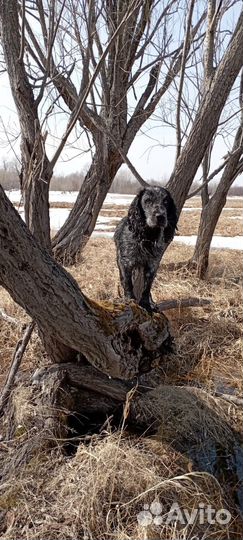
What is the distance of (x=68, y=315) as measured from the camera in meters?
2.47

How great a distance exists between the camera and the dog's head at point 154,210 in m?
3.24

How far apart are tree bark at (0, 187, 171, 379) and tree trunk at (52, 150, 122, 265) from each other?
314 centimetres

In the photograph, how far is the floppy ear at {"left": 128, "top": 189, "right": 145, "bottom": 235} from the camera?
11.0ft

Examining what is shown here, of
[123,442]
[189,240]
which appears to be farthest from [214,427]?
[189,240]

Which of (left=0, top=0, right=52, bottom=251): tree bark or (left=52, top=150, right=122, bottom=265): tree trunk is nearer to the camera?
(left=0, top=0, right=52, bottom=251): tree bark

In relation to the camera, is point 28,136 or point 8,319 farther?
point 8,319

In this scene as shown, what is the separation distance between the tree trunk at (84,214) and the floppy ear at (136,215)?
2.76 meters

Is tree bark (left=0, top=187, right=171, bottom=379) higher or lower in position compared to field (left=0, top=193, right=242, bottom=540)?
higher

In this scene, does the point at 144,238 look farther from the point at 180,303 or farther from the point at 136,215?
the point at 180,303

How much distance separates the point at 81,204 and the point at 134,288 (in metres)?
2.97

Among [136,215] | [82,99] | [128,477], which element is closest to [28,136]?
[82,99]

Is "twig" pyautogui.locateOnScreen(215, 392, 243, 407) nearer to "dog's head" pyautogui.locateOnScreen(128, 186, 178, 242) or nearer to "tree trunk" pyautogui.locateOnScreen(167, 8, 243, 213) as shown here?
"dog's head" pyautogui.locateOnScreen(128, 186, 178, 242)

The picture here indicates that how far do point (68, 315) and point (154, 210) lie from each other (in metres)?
1.16

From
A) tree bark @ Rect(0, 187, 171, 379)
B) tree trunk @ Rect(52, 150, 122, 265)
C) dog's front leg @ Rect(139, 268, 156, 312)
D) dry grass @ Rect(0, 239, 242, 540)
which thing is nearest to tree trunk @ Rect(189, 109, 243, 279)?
tree trunk @ Rect(52, 150, 122, 265)
